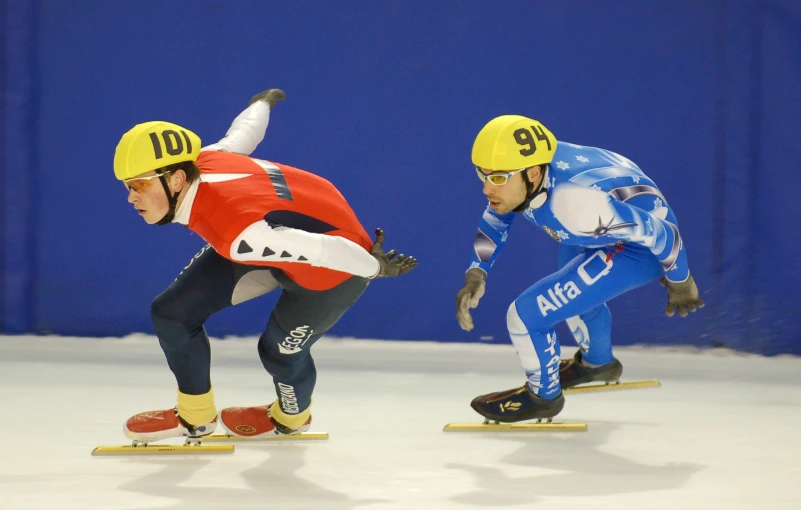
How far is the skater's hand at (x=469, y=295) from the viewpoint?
161 inches

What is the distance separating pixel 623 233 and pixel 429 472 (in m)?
1.16

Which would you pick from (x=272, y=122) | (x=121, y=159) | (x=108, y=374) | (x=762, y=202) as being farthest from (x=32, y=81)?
(x=762, y=202)

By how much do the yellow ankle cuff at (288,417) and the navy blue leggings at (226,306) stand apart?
17cm

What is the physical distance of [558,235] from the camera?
420cm

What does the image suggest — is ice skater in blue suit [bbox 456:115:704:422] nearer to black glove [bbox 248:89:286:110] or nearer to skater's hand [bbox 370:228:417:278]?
skater's hand [bbox 370:228:417:278]

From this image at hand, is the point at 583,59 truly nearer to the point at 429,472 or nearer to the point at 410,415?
the point at 410,415

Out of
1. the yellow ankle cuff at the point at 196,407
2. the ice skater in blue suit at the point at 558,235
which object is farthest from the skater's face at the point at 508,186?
the yellow ankle cuff at the point at 196,407

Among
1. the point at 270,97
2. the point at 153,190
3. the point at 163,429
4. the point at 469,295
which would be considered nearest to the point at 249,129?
the point at 270,97

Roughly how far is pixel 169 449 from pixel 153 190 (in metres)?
0.97

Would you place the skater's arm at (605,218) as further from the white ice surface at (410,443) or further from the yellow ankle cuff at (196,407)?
the yellow ankle cuff at (196,407)

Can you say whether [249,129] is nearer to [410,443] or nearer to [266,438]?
[266,438]

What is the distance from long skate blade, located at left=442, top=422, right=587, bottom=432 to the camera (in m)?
4.24

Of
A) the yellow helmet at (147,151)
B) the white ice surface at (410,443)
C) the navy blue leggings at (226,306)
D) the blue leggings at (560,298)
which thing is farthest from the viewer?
the blue leggings at (560,298)

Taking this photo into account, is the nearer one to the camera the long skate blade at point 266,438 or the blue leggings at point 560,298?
the long skate blade at point 266,438
